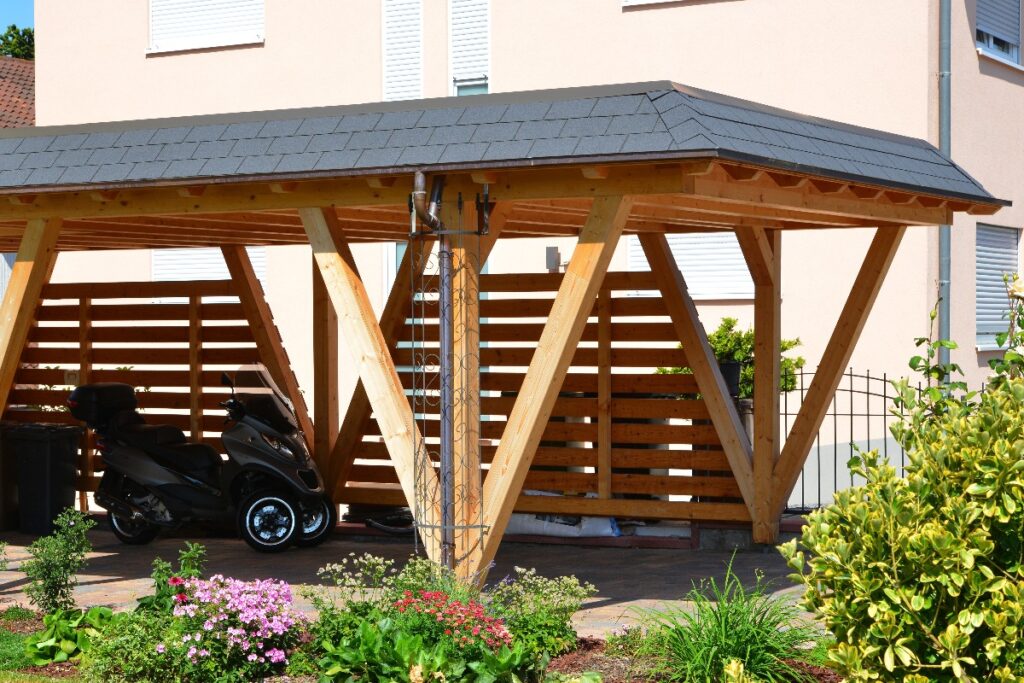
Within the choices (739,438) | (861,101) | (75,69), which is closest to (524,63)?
(861,101)

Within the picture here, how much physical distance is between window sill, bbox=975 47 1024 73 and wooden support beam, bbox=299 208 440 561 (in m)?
12.1

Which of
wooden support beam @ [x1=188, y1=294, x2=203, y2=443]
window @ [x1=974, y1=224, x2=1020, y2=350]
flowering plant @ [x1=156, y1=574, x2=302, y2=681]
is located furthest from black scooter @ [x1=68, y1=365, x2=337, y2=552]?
window @ [x1=974, y1=224, x2=1020, y2=350]

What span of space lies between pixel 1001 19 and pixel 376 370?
1373cm

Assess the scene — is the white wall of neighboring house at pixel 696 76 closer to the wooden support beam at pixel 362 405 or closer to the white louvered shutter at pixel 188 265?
the white louvered shutter at pixel 188 265

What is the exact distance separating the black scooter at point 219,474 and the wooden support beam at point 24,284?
2062 millimetres

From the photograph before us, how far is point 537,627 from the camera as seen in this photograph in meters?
7.27

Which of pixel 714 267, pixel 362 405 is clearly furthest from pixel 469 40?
pixel 362 405

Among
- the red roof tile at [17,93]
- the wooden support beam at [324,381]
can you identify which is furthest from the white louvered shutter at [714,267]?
the red roof tile at [17,93]

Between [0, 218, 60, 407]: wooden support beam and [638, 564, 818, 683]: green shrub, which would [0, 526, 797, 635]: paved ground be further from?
[638, 564, 818, 683]: green shrub

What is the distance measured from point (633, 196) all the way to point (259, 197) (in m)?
2.36

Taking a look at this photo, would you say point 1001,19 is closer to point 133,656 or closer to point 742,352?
point 742,352

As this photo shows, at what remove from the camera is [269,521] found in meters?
11.7

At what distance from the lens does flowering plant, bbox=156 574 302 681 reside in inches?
268

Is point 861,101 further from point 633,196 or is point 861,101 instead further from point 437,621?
point 437,621
